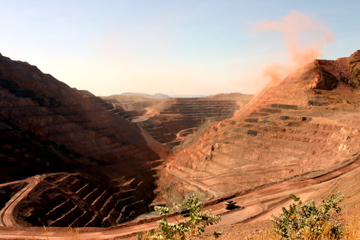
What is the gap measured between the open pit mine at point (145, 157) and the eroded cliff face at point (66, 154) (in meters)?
0.21

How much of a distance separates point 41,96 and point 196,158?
4004cm

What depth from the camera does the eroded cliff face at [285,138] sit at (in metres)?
42.9

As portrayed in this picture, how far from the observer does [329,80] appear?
60.0 m

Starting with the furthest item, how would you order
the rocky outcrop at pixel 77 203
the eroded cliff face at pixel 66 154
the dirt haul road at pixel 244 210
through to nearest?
the eroded cliff face at pixel 66 154, the rocky outcrop at pixel 77 203, the dirt haul road at pixel 244 210

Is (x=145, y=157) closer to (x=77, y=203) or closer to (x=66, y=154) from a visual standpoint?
(x=66, y=154)

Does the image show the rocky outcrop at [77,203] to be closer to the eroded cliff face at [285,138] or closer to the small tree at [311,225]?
the eroded cliff face at [285,138]

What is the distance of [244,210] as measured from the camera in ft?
99.2

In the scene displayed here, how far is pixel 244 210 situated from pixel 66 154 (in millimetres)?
38242

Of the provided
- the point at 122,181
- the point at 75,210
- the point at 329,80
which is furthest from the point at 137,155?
the point at 329,80

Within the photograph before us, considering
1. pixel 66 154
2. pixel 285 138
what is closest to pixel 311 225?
pixel 285 138

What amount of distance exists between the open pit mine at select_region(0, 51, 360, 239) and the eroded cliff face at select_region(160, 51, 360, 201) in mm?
197

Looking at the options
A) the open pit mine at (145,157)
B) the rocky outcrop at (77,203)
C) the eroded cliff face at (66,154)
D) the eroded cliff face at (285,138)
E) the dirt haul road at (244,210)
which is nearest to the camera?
the dirt haul road at (244,210)

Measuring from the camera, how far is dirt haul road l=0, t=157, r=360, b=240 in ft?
82.0

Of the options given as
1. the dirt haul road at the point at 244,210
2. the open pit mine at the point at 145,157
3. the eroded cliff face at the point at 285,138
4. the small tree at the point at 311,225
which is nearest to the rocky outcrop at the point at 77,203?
the open pit mine at the point at 145,157
